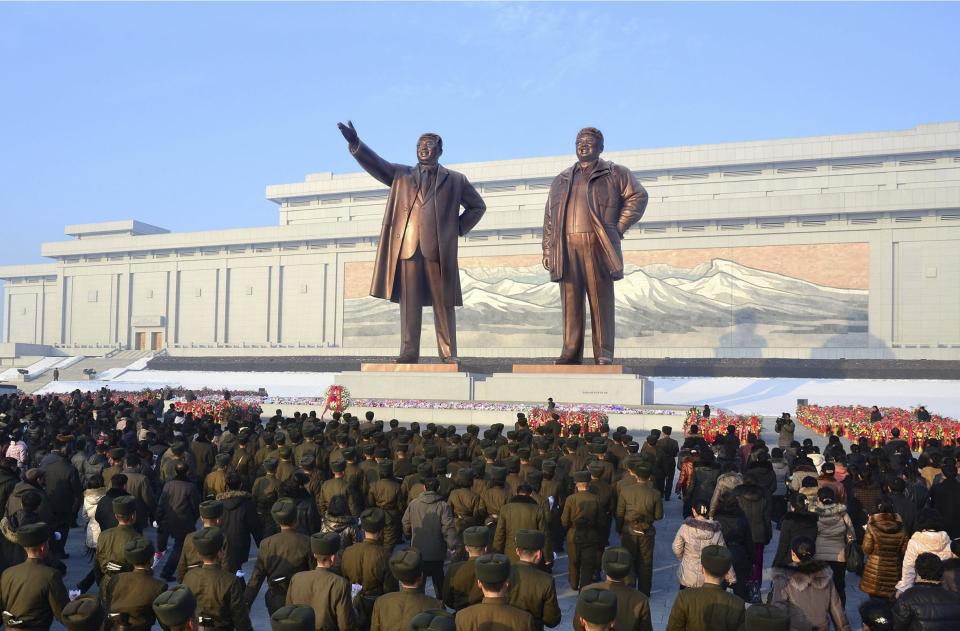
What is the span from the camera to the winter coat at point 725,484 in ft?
21.6

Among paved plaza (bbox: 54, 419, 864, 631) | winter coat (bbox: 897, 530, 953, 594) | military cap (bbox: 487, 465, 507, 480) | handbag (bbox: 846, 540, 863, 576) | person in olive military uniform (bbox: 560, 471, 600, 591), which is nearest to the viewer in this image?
winter coat (bbox: 897, 530, 953, 594)

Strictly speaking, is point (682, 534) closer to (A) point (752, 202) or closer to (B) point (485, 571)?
(B) point (485, 571)

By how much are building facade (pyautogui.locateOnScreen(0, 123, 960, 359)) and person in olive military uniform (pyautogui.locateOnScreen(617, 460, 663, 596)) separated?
118ft

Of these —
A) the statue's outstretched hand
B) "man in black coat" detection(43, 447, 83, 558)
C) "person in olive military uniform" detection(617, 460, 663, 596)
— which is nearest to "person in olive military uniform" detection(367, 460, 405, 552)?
"person in olive military uniform" detection(617, 460, 663, 596)

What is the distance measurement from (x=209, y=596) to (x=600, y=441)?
15.9ft

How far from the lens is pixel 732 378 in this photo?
35531 millimetres

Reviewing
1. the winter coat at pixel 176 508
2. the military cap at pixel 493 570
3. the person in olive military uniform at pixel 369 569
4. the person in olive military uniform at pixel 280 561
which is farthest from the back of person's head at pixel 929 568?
the winter coat at pixel 176 508

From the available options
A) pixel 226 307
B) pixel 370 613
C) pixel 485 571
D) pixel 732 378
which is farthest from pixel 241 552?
pixel 226 307

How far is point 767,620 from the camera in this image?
329 centimetres

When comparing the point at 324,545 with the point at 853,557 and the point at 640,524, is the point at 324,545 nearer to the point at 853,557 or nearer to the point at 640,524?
the point at 640,524

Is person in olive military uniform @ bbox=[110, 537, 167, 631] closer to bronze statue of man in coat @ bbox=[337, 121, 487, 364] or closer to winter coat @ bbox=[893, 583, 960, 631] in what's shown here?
winter coat @ bbox=[893, 583, 960, 631]

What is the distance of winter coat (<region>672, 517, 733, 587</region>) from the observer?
5.26m

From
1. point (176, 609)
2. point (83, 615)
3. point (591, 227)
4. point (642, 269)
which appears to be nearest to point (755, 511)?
point (176, 609)

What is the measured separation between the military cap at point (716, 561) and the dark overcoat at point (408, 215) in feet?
45.3
